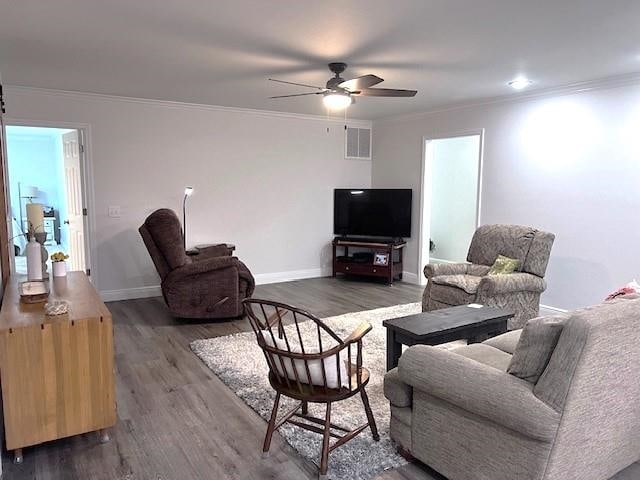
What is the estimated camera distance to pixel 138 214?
5590mm

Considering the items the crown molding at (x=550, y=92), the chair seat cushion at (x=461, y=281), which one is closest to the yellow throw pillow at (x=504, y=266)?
the chair seat cushion at (x=461, y=281)

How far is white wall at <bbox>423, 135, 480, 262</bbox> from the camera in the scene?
24.6ft

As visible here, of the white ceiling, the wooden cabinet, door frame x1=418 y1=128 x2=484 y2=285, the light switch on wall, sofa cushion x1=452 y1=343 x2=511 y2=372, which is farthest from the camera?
door frame x1=418 y1=128 x2=484 y2=285

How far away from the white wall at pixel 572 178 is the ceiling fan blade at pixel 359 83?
245cm

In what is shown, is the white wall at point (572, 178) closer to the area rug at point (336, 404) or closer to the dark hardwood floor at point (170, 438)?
the area rug at point (336, 404)

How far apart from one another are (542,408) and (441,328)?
3.81 ft

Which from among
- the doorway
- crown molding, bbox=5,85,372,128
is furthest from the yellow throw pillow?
the doorway

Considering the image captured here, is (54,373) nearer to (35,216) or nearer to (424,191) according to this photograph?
(35,216)

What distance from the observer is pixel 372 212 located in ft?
22.6

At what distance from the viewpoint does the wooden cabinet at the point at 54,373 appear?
223cm

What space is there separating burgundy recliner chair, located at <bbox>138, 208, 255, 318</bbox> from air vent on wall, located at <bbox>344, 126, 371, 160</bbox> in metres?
3.22

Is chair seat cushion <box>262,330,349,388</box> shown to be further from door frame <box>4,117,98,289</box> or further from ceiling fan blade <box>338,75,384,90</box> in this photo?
door frame <box>4,117,98,289</box>

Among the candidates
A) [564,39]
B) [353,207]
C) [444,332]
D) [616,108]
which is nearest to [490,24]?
[564,39]

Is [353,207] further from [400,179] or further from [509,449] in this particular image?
[509,449]
